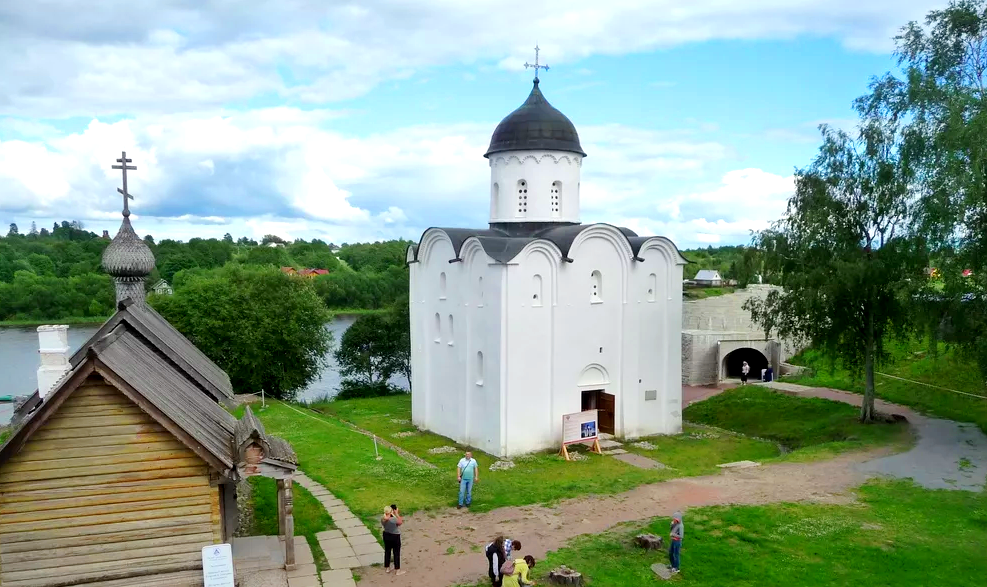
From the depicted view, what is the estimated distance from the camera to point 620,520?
1209 centimetres

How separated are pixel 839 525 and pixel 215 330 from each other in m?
26.8

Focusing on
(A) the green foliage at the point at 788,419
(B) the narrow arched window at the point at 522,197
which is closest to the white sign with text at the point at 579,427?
(A) the green foliage at the point at 788,419

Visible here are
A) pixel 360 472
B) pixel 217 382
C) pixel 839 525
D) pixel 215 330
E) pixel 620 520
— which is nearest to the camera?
pixel 839 525

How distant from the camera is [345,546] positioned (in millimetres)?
10797

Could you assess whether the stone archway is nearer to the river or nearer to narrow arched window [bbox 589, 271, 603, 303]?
narrow arched window [bbox 589, 271, 603, 303]

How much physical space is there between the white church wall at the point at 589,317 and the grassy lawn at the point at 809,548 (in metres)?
7.13

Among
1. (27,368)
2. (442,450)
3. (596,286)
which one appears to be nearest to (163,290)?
(27,368)

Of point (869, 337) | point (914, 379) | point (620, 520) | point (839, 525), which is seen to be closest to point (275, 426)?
point (620, 520)

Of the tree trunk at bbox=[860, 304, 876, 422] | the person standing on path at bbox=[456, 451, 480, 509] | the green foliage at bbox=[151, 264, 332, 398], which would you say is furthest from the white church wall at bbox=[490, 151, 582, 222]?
the green foliage at bbox=[151, 264, 332, 398]

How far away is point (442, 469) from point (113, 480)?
8.80 metres

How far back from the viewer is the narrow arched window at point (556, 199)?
69.9 ft

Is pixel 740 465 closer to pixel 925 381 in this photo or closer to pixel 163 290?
pixel 925 381

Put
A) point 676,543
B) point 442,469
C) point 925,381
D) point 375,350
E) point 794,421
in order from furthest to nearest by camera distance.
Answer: point 375,350 → point 925,381 → point 794,421 → point 442,469 → point 676,543

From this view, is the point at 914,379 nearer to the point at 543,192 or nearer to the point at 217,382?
the point at 543,192
